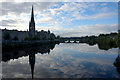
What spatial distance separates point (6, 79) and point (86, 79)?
12028mm

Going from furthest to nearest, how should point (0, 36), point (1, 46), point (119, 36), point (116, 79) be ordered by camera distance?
point (0, 36) < point (1, 46) < point (119, 36) < point (116, 79)

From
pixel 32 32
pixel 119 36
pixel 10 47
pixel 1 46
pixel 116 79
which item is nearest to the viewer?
pixel 116 79

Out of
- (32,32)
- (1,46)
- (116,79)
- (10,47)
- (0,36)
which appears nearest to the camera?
(116,79)

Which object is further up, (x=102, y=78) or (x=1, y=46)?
(x=1, y=46)

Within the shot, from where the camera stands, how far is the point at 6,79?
51.7ft

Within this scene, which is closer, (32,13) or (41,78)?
(41,78)

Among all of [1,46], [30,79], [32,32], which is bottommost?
[30,79]

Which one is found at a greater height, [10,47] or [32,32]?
[32,32]

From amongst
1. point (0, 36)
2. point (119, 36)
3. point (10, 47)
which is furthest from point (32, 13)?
point (119, 36)

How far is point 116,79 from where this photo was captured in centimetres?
1542

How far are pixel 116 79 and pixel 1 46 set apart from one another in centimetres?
4447

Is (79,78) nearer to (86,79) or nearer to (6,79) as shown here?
(86,79)

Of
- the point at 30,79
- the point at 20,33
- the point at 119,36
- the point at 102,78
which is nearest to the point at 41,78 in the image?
the point at 30,79

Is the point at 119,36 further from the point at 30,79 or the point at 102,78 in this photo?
the point at 30,79
